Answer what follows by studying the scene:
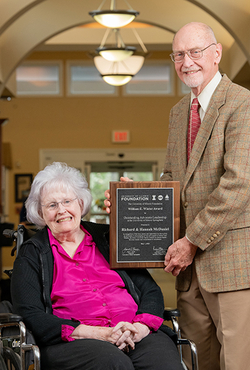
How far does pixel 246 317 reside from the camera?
6.88 ft

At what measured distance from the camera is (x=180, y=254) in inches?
84.2

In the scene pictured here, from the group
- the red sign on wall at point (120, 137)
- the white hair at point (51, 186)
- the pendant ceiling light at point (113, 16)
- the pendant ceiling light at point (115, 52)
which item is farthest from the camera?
the red sign on wall at point (120, 137)

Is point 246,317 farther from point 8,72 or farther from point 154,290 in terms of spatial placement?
point 8,72

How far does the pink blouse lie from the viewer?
2240 mm

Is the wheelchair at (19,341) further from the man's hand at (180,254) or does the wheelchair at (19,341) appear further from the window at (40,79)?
the window at (40,79)

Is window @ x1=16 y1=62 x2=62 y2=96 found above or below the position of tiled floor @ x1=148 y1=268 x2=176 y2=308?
above

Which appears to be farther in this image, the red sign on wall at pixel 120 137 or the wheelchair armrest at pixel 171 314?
the red sign on wall at pixel 120 137

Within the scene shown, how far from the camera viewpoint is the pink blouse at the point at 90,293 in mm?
2240

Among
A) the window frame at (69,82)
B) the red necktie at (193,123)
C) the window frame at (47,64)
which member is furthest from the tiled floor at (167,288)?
the window frame at (47,64)

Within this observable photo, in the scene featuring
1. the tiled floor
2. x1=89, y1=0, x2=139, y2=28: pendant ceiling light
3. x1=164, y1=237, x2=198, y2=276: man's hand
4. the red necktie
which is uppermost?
x1=89, y1=0, x2=139, y2=28: pendant ceiling light

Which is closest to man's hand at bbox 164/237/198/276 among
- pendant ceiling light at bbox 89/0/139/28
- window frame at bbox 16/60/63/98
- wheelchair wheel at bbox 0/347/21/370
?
wheelchair wheel at bbox 0/347/21/370

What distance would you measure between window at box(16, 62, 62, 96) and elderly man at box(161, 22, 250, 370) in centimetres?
941

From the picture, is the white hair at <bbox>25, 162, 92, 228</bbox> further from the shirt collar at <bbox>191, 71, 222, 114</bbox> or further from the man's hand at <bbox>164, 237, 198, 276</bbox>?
the shirt collar at <bbox>191, 71, 222, 114</bbox>

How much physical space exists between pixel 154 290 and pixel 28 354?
2.28 ft
